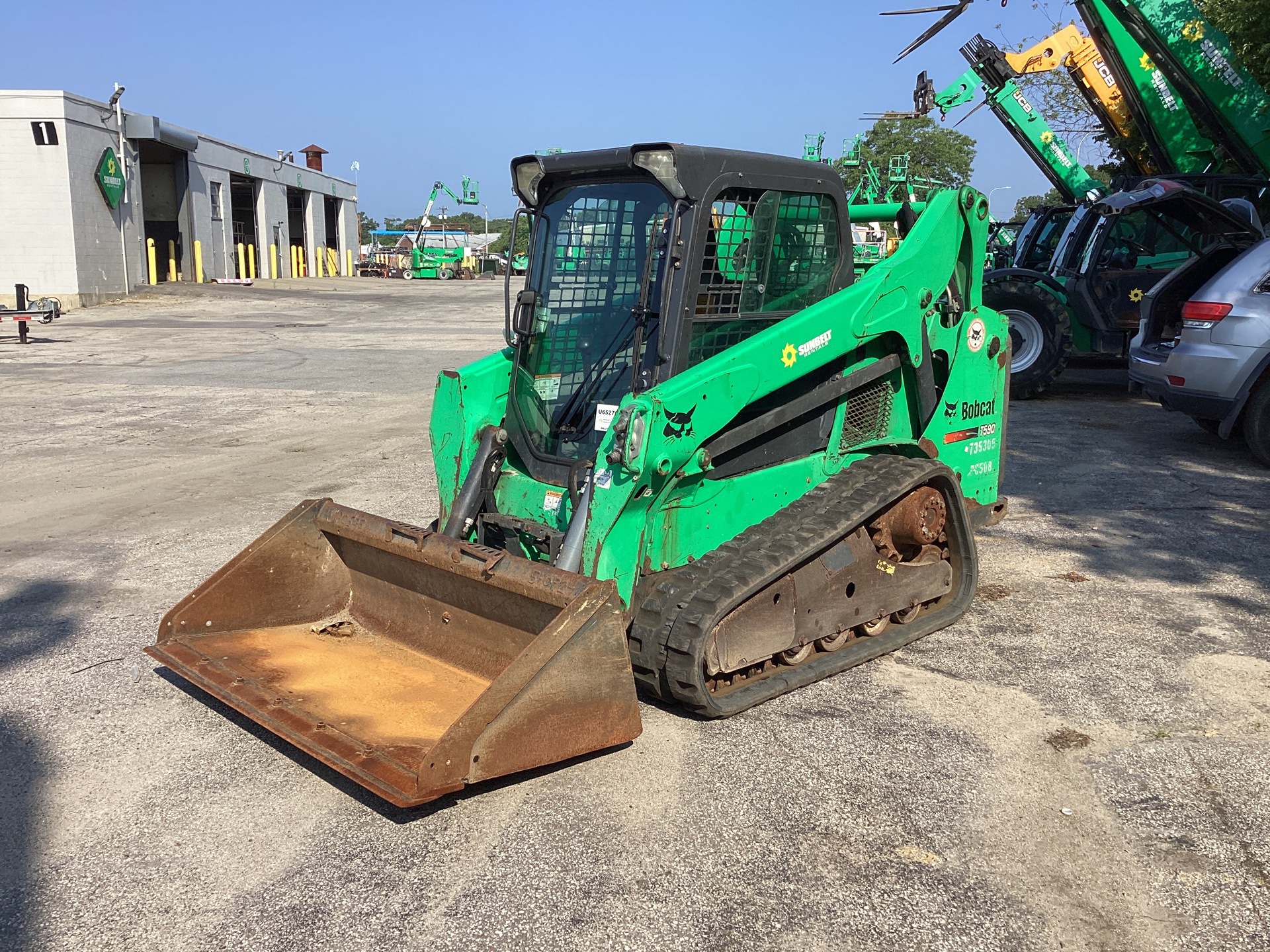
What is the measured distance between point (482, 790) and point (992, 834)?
173 centimetres

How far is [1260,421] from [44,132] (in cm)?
2919

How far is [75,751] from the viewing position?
13.7 feet

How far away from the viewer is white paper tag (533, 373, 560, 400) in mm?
5066

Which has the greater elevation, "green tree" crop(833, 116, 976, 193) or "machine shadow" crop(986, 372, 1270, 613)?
"green tree" crop(833, 116, 976, 193)

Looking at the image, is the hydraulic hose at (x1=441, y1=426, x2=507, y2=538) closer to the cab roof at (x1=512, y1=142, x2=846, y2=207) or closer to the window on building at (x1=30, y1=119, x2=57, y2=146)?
the cab roof at (x1=512, y1=142, x2=846, y2=207)

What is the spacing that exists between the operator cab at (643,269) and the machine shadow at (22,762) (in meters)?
2.28

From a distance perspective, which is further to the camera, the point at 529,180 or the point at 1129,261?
the point at 1129,261

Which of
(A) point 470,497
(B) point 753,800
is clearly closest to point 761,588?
(B) point 753,800

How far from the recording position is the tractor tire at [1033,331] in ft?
41.0

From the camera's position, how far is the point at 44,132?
2820cm

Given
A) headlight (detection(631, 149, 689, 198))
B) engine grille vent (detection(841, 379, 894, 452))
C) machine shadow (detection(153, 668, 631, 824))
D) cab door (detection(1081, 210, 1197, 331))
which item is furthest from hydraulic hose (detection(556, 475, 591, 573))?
cab door (detection(1081, 210, 1197, 331))

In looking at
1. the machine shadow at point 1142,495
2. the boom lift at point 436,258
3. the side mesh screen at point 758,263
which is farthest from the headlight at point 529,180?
the boom lift at point 436,258

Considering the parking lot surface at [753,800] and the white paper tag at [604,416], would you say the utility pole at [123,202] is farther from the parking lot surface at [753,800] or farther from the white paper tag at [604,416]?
the white paper tag at [604,416]

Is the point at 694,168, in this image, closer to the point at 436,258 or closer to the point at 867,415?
the point at 867,415
